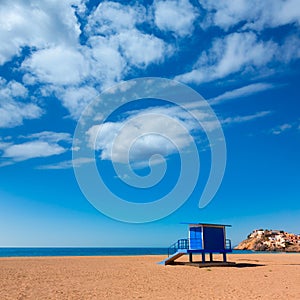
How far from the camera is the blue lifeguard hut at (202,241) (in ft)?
90.4

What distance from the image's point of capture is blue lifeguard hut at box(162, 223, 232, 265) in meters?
27.5

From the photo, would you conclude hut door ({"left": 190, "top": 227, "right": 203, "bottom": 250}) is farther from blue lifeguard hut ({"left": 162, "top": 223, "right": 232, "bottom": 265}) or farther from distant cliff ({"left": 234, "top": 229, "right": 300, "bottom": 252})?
distant cliff ({"left": 234, "top": 229, "right": 300, "bottom": 252})

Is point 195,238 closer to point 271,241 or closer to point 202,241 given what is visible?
point 202,241

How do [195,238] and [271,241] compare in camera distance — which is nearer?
[195,238]

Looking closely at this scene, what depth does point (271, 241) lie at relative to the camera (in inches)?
4641

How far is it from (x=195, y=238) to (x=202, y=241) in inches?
27.0

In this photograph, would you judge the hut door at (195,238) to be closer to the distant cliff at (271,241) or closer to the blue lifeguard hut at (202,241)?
the blue lifeguard hut at (202,241)

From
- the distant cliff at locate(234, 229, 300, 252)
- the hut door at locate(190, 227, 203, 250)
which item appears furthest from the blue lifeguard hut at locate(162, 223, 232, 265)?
the distant cliff at locate(234, 229, 300, 252)

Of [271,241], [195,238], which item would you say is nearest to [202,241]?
[195,238]

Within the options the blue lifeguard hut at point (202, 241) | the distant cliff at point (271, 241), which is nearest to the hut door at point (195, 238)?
the blue lifeguard hut at point (202, 241)

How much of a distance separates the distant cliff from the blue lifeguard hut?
89.4m

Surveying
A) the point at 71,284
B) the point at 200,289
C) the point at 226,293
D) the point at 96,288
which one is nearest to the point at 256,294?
the point at 226,293

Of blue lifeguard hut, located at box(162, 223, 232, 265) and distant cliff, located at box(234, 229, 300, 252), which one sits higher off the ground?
distant cliff, located at box(234, 229, 300, 252)

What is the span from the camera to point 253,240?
125312 millimetres
